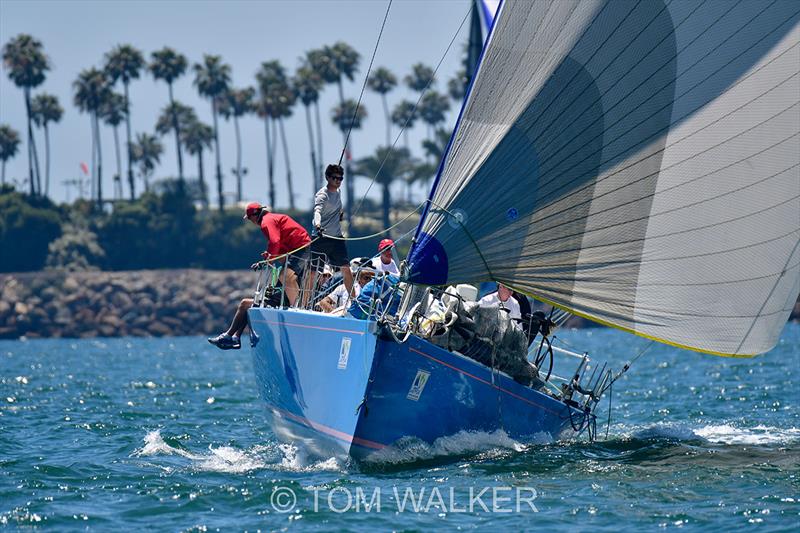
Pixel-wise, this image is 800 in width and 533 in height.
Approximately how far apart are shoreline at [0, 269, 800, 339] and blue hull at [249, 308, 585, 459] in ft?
197

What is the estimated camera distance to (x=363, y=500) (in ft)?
35.5

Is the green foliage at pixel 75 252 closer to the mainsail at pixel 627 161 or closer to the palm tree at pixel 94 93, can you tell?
the palm tree at pixel 94 93

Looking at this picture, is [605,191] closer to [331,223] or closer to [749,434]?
[331,223]

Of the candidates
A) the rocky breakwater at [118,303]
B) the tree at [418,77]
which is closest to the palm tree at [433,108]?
the tree at [418,77]

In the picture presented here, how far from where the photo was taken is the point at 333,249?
14.2m

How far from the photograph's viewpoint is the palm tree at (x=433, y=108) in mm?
102125

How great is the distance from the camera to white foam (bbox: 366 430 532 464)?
12250 millimetres

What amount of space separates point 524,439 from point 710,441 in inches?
108

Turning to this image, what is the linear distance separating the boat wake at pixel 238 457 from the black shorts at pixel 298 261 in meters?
2.03

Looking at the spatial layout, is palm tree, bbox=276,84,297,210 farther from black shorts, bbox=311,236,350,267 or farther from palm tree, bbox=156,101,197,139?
black shorts, bbox=311,236,350,267

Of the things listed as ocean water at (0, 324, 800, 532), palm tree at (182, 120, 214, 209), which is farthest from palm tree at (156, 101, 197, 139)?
ocean water at (0, 324, 800, 532)

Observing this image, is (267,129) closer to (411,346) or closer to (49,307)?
(49,307)

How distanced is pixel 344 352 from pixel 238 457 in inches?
107

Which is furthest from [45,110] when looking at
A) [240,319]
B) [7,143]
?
[240,319]
